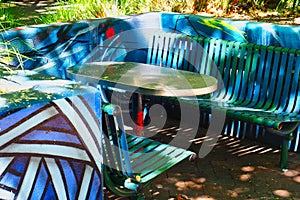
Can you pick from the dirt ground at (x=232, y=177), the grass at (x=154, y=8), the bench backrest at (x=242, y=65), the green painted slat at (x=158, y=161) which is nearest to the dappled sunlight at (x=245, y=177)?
the dirt ground at (x=232, y=177)

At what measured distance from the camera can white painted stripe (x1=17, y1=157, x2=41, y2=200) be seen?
9.20 feet

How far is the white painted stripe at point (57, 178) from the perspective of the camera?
2.87 m

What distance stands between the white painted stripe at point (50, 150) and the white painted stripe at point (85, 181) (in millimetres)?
65

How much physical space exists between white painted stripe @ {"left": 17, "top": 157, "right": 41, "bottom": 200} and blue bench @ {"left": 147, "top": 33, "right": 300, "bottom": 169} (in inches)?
91.0

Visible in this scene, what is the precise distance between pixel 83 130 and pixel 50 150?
9.0 inches

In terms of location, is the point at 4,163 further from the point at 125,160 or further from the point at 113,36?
the point at 113,36

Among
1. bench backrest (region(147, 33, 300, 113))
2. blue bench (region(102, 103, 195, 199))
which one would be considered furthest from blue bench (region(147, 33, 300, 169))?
blue bench (region(102, 103, 195, 199))

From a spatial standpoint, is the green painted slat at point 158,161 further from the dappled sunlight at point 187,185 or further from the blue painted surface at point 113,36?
the blue painted surface at point 113,36

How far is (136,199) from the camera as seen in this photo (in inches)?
139

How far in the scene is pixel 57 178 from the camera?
293 cm

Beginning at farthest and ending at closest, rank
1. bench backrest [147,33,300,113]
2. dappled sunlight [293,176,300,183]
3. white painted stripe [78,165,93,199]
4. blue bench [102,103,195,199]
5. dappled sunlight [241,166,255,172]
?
bench backrest [147,33,300,113]
dappled sunlight [241,166,255,172]
dappled sunlight [293,176,300,183]
blue bench [102,103,195,199]
white painted stripe [78,165,93,199]

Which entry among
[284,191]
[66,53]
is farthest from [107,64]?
[284,191]

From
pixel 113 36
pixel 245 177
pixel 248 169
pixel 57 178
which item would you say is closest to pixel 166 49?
pixel 113 36

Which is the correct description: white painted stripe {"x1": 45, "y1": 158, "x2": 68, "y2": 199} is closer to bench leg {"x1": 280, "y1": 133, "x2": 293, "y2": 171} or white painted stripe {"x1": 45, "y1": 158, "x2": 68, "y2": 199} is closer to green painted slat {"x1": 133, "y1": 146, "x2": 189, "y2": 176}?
green painted slat {"x1": 133, "y1": 146, "x2": 189, "y2": 176}
